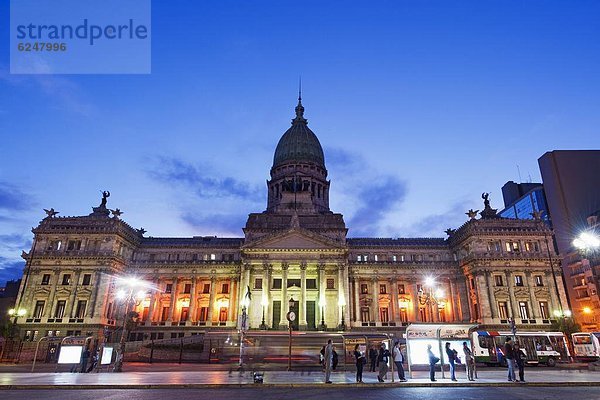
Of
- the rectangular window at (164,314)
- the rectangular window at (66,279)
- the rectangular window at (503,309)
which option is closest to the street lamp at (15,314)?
the rectangular window at (66,279)

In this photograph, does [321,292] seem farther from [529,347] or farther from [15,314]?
[15,314]

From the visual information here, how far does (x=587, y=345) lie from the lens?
4119 centimetres

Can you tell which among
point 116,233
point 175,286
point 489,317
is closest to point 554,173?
point 489,317

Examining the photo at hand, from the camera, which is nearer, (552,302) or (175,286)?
(552,302)

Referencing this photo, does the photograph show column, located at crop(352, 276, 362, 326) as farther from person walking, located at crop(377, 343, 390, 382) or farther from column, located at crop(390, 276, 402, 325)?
person walking, located at crop(377, 343, 390, 382)

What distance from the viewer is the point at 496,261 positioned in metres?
60.1

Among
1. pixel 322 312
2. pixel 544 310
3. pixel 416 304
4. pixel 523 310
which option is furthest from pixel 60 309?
pixel 544 310

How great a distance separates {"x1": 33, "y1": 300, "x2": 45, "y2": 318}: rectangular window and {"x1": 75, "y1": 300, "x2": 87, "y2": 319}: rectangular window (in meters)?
5.15

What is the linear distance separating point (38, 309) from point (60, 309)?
321 centimetres

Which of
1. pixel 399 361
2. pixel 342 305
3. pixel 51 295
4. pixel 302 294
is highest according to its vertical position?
pixel 302 294

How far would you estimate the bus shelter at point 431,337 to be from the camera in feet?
87.8

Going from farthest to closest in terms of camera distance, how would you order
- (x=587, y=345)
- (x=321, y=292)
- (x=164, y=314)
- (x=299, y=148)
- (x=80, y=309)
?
(x=299, y=148)
(x=164, y=314)
(x=321, y=292)
(x=80, y=309)
(x=587, y=345)

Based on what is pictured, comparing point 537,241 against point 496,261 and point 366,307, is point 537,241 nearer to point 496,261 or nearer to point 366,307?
point 496,261

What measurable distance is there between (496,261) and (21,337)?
72285 millimetres
